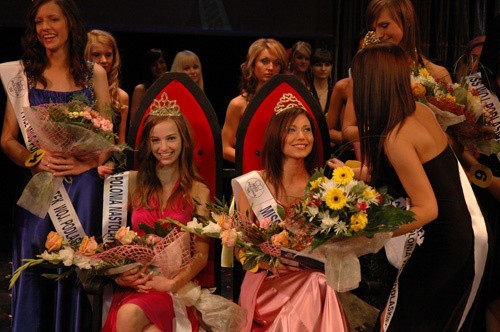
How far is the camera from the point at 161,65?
5941mm

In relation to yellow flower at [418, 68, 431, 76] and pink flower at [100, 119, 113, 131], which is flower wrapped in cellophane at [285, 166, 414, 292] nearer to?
yellow flower at [418, 68, 431, 76]

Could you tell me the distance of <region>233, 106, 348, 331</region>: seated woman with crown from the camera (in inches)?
125

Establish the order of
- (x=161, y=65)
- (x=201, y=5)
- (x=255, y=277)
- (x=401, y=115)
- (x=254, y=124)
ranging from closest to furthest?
(x=401, y=115) < (x=255, y=277) < (x=254, y=124) < (x=161, y=65) < (x=201, y=5)

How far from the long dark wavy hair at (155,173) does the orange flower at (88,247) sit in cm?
35

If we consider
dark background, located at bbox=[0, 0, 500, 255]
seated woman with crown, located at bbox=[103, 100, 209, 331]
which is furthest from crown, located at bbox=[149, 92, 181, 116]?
dark background, located at bbox=[0, 0, 500, 255]

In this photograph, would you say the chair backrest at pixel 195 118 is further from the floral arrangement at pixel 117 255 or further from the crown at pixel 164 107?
the floral arrangement at pixel 117 255

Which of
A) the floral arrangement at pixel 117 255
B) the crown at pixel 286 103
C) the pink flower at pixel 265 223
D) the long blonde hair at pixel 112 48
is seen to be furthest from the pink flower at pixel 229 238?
the long blonde hair at pixel 112 48

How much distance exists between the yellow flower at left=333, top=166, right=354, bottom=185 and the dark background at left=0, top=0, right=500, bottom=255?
3.81 meters

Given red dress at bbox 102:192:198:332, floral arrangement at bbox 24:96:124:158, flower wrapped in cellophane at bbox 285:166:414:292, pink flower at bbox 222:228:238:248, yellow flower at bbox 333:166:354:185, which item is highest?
floral arrangement at bbox 24:96:124:158

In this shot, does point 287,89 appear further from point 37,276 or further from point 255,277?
point 37,276

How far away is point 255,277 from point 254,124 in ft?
2.24

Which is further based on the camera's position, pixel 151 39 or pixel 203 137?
pixel 151 39

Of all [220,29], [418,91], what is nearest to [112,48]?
[418,91]

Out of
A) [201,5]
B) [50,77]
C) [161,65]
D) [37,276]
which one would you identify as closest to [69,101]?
[50,77]
